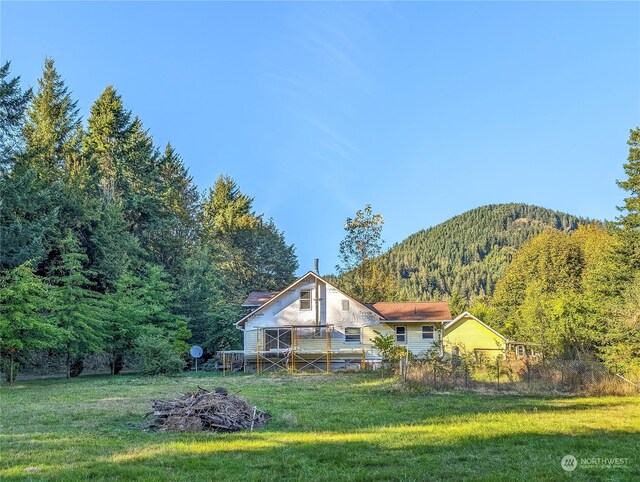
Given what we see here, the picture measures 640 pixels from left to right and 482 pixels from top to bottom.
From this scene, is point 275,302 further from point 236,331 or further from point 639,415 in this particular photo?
point 639,415

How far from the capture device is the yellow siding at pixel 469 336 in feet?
111

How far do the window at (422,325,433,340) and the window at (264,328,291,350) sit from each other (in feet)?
28.2

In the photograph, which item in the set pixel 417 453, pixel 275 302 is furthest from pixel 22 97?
pixel 417 453

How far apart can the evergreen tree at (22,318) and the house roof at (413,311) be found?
18.2m

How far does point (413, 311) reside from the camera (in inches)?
1216

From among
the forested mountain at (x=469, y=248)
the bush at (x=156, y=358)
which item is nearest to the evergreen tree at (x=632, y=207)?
the bush at (x=156, y=358)

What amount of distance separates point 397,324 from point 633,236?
1359 centimetres

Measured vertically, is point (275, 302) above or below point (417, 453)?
above

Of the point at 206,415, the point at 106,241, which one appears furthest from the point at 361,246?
the point at 206,415

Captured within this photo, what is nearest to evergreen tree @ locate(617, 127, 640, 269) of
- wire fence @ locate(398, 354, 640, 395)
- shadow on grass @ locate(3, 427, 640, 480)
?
wire fence @ locate(398, 354, 640, 395)

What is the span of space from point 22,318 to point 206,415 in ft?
40.9

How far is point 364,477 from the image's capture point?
5.88 meters

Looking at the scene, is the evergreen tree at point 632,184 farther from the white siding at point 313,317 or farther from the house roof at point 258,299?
the house roof at point 258,299

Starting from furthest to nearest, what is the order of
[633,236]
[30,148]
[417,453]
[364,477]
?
[30,148] < [633,236] < [417,453] < [364,477]
